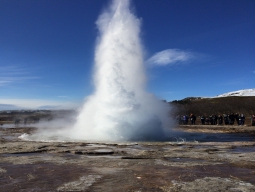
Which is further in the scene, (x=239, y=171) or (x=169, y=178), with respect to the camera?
(x=239, y=171)

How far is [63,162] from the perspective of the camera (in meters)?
6.55

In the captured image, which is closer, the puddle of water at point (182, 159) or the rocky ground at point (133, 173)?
the rocky ground at point (133, 173)

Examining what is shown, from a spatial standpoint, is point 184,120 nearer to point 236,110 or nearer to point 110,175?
point 236,110

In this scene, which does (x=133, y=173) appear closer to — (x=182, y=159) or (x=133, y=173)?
(x=133, y=173)

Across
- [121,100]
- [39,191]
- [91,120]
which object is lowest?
[39,191]

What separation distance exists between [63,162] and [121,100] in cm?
740

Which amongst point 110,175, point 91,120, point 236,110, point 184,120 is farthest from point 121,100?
point 236,110

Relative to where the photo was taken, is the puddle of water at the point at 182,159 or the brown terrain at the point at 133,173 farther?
the puddle of water at the point at 182,159

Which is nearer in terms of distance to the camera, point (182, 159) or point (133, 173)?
point (133, 173)

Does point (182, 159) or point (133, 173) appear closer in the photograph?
point (133, 173)

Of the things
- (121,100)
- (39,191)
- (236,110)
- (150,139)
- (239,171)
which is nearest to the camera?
(39,191)

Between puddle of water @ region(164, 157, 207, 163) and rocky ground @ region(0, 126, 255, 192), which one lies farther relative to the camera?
puddle of water @ region(164, 157, 207, 163)

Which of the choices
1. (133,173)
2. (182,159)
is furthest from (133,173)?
(182,159)

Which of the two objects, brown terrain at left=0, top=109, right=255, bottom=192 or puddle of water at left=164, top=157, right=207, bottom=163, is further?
puddle of water at left=164, top=157, right=207, bottom=163
